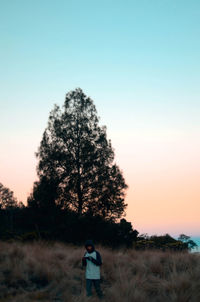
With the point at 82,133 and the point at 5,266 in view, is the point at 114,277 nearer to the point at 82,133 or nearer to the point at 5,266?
the point at 5,266

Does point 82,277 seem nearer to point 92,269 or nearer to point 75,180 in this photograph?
point 92,269

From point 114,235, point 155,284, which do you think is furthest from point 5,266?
point 114,235

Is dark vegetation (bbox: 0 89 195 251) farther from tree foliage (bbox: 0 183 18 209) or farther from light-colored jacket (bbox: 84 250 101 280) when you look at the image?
tree foliage (bbox: 0 183 18 209)

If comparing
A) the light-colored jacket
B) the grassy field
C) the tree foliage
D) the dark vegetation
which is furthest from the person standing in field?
the tree foliage

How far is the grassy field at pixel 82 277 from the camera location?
24.4 ft

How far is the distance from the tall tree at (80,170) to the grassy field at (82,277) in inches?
477

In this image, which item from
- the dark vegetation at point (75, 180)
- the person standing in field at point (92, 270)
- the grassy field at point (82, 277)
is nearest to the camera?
the grassy field at point (82, 277)

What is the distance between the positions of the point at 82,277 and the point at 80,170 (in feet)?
51.1

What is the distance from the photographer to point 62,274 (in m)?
9.41

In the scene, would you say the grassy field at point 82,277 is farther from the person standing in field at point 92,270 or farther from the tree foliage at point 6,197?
the tree foliage at point 6,197

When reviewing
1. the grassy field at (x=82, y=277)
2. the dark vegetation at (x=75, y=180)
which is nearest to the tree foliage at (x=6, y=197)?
the dark vegetation at (x=75, y=180)

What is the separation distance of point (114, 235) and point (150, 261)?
9363 millimetres

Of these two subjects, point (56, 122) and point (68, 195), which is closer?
point (68, 195)

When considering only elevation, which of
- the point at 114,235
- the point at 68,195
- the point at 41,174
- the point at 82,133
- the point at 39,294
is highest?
the point at 82,133
